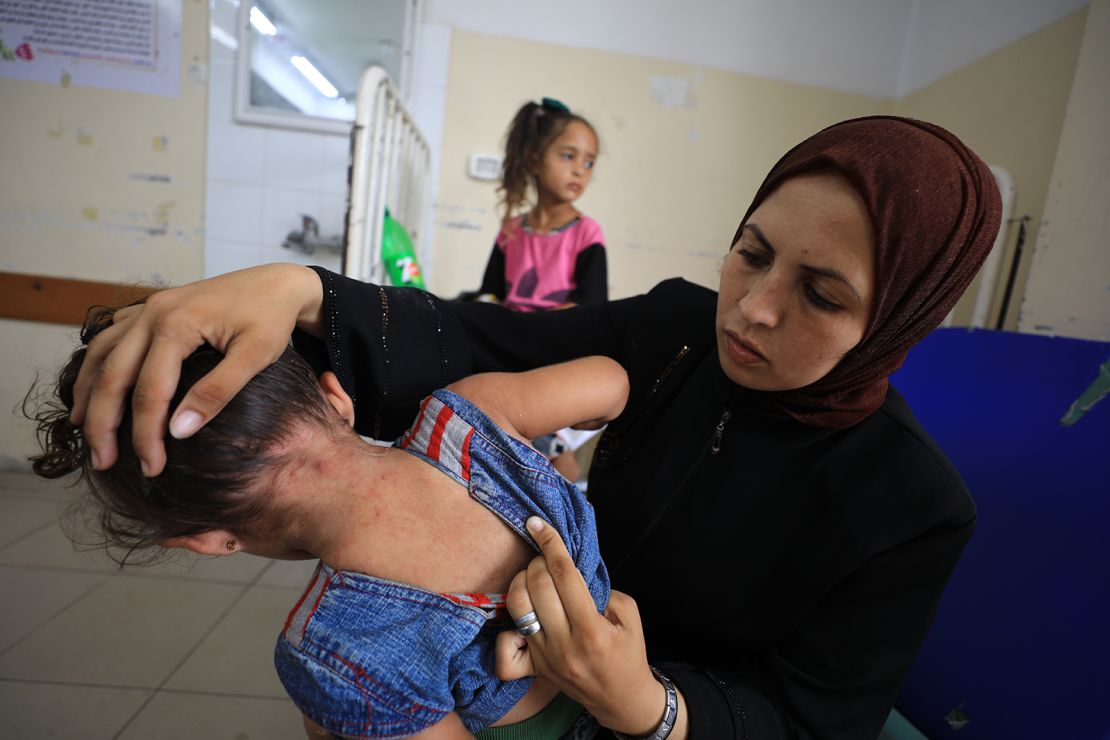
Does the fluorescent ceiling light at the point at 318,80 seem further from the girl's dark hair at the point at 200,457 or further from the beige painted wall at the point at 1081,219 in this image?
the beige painted wall at the point at 1081,219

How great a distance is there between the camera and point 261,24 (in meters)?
2.41

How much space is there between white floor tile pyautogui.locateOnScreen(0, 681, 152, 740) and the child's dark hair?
1803 millimetres

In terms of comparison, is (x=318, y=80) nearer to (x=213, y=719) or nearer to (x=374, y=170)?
(x=374, y=170)

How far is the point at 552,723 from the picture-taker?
70cm

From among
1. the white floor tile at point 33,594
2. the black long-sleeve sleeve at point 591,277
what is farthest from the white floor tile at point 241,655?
the black long-sleeve sleeve at point 591,277

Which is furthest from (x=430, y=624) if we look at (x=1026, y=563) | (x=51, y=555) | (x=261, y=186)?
(x=261, y=186)

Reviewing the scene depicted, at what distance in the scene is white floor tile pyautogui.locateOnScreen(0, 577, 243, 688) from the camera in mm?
1444

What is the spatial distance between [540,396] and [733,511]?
30cm

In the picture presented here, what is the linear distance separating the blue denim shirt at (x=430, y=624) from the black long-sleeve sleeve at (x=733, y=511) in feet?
0.45

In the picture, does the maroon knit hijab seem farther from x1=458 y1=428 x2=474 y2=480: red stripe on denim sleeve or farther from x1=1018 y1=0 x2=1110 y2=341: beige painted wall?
x1=1018 y1=0 x2=1110 y2=341: beige painted wall

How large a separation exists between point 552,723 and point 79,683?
1.39m

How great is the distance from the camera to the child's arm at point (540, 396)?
729 mm

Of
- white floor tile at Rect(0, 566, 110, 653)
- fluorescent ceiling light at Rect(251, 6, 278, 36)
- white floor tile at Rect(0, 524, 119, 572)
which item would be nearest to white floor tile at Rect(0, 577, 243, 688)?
white floor tile at Rect(0, 566, 110, 653)

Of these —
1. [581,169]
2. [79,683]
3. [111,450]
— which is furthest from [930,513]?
[79,683]
